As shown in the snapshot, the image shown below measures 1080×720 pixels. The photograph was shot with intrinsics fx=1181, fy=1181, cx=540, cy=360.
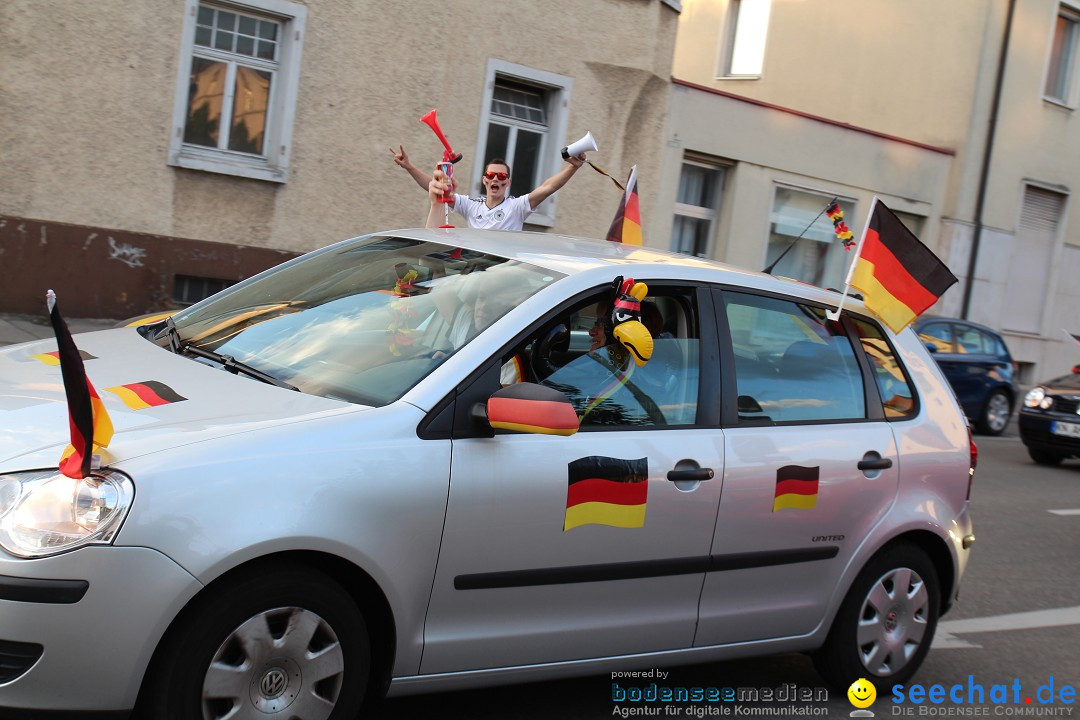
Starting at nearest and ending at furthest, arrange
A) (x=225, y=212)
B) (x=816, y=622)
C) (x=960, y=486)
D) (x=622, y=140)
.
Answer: (x=816, y=622), (x=960, y=486), (x=225, y=212), (x=622, y=140)

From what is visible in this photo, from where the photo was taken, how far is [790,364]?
444 cm

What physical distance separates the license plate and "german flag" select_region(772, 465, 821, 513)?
379 inches

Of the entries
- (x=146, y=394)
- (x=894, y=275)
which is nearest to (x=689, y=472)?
(x=894, y=275)

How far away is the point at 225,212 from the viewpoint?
42.7ft

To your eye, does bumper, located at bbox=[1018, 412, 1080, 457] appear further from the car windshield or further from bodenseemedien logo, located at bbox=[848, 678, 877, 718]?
the car windshield

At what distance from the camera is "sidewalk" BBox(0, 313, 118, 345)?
10711 millimetres

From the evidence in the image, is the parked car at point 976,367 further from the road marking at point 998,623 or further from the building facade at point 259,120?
the road marking at point 998,623

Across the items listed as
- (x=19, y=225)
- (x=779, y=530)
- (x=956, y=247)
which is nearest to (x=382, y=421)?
(x=779, y=530)

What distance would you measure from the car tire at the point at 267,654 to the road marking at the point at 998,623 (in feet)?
10.9

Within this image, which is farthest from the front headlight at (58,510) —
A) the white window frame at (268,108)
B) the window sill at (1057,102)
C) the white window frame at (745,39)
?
the window sill at (1057,102)

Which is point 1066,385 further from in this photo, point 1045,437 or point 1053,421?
point 1045,437

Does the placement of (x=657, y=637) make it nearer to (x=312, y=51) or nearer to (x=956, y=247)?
(x=312, y=51)

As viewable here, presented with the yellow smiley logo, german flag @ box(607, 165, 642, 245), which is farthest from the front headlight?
german flag @ box(607, 165, 642, 245)

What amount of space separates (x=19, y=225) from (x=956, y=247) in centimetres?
1670
